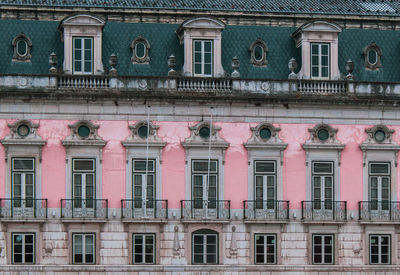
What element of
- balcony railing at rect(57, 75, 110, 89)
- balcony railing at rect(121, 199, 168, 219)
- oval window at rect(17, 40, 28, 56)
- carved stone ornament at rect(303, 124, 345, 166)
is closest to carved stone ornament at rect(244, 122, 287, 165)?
carved stone ornament at rect(303, 124, 345, 166)

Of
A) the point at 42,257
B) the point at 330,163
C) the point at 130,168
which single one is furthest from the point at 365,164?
the point at 42,257

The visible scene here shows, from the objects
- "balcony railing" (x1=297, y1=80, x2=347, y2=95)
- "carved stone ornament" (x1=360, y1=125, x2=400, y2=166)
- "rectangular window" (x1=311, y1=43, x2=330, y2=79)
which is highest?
"rectangular window" (x1=311, y1=43, x2=330, y2=79)

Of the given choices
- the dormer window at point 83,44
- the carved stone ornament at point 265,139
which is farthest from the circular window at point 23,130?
the carved stone ornament at point 265,139

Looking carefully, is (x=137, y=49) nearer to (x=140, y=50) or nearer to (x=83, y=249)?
(x=140, y=50)

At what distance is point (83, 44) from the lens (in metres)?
51.5

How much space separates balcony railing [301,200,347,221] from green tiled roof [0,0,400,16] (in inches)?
434

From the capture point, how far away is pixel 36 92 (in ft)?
164

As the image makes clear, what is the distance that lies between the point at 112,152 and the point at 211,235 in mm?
5849

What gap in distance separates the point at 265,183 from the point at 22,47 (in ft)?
42.3

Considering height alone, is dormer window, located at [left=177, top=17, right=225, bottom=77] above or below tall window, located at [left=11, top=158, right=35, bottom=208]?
above

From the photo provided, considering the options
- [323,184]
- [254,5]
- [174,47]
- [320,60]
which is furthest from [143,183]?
[254,5]

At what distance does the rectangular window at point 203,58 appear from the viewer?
52.1m

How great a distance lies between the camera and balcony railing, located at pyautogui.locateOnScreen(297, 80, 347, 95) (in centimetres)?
5194

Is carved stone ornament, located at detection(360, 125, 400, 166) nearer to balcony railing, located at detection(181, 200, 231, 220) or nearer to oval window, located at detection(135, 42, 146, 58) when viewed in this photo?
balcony railing, located at detection(181, 200, 231, 220)
